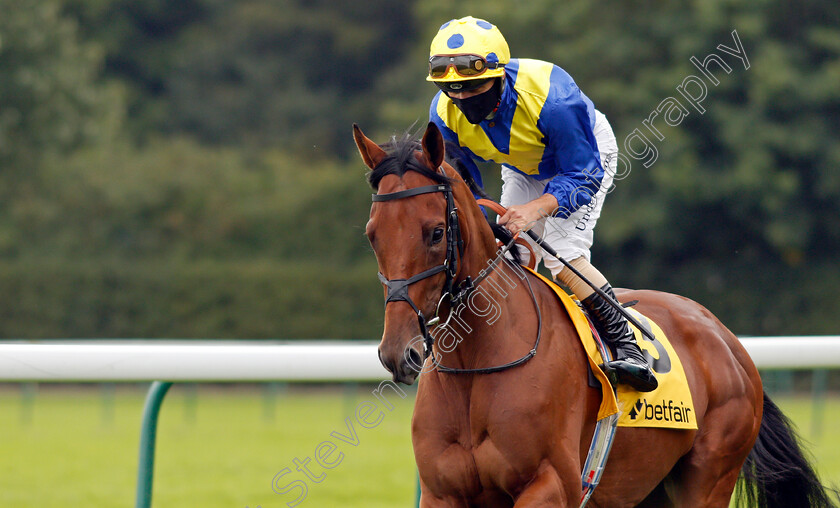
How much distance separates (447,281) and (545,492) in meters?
0.69

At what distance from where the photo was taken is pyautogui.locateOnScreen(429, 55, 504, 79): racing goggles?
3.28 meters

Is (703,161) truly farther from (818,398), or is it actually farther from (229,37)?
(229,37)

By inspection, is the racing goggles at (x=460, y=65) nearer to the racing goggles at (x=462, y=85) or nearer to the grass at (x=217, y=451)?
the racing goggles at (x=462, y=85)

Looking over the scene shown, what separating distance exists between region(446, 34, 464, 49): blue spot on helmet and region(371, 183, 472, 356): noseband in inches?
20.7

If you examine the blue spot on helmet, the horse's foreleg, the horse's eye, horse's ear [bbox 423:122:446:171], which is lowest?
the horse's foreleg

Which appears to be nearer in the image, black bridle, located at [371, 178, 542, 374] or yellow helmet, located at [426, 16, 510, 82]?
black bridle, located at [371, 178, 542, 374]

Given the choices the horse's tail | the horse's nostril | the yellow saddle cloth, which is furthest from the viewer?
the horse's tail

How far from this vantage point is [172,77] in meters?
28.3

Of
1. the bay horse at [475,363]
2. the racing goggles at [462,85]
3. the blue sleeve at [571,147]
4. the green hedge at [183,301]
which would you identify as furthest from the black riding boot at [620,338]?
the green hedge at [183,301]

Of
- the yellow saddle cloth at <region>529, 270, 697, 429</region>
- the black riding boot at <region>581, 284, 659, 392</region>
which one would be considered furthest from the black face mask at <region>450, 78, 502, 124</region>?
the black riding boot at <region>581, 284, 659, 392</region>

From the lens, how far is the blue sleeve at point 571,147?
3.47 metres

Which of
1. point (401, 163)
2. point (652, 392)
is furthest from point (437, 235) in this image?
point (652, 392)

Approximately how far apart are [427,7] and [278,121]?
713 centimetres

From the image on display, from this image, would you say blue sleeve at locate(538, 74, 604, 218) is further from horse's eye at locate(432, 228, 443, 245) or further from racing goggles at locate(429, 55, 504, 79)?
horse's eye at locate(432, 228, 443, 245)
